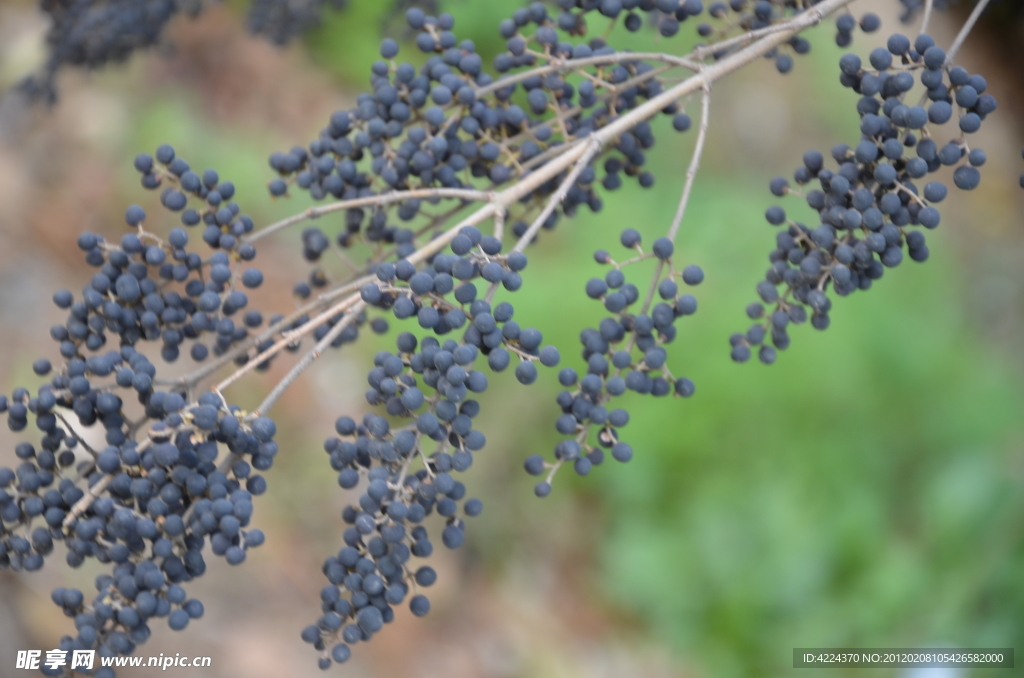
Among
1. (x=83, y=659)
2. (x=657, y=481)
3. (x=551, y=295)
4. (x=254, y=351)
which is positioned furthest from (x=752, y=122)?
(x=83, y=659)

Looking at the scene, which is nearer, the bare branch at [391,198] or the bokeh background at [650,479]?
the bare branch at [391,198]

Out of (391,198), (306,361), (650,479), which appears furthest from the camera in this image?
(650,479)

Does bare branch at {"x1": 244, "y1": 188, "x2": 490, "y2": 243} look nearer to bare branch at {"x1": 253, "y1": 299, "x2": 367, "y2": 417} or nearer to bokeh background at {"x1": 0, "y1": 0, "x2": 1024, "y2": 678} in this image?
bare branch at {"x1": 253, "y1": 299, "x2": 367, "y2": 417}

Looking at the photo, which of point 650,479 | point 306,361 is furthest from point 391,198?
point 650,479

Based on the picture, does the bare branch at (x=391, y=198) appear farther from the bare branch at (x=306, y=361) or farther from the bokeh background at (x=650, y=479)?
the bokeh background at (x=650, y=479)

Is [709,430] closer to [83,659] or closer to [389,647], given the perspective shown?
[389,647]

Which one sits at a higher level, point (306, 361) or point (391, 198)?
point (391, 198)

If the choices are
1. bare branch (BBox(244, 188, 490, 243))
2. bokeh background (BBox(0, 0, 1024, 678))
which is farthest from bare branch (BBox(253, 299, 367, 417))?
bokeh background (BBox(0, 0, 1024, 678))

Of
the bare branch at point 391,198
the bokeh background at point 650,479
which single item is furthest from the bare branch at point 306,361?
the bokeh background at point 650,479

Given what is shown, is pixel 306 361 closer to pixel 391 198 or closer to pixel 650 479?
pixel 391 198
